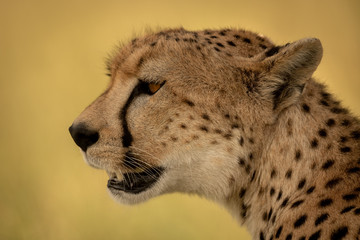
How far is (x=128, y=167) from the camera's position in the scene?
1.78 m

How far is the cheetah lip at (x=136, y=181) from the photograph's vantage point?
1.80 m

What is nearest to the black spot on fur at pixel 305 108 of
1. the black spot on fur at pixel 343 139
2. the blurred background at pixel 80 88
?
the black spot on fur at pixel 343 139

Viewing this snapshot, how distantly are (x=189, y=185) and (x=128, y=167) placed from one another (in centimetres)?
18

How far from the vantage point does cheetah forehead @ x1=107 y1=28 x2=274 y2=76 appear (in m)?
1.81

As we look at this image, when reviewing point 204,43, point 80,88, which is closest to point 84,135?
point 204,43

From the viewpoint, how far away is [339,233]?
4.83 ft

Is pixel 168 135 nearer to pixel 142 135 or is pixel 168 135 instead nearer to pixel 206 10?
pixel 142 135

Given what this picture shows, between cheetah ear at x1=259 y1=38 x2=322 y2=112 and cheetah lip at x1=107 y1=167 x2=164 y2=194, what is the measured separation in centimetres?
38

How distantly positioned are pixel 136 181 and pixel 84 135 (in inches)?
8.6

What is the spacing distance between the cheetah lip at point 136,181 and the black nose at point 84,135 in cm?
15

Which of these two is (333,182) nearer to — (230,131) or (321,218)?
(321,218)

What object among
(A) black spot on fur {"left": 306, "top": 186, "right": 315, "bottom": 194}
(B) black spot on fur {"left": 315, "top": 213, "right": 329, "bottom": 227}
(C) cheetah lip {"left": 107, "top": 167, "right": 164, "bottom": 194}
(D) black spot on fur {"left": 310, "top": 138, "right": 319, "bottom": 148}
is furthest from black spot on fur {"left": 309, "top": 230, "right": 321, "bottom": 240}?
(C) cheetah lip {"left": 107, "top": 167, "right": 164, "bottom": 194}

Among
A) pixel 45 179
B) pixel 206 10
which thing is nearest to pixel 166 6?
pixel 206 10

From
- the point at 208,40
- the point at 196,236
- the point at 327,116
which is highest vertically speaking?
the point at 208,40
